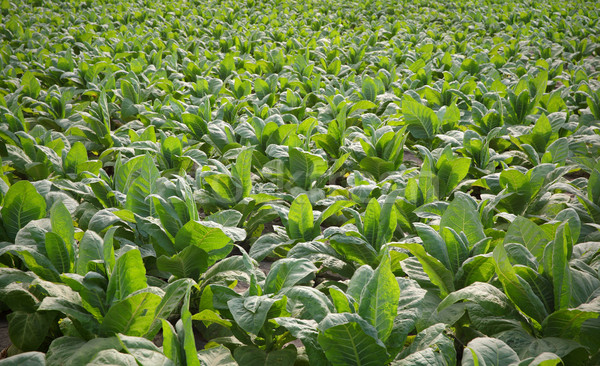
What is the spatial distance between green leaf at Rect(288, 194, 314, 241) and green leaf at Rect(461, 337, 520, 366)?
1096mm

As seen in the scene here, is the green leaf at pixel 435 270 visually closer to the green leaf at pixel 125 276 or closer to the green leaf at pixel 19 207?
the green leaf at pixel 125 276

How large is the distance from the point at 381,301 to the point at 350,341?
18 cm

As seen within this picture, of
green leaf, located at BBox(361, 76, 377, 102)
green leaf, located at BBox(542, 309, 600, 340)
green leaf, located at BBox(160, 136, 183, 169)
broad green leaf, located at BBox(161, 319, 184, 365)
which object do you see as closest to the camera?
broad green leaf, located at BBox(161, 319, 184, 365)

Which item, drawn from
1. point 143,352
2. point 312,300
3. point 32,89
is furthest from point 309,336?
point 32,89

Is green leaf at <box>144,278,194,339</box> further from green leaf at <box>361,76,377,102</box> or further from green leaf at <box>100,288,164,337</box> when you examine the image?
green leaf at <box>361,76,377,102</box>

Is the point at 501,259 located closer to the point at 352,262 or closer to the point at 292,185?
the point at 352,262

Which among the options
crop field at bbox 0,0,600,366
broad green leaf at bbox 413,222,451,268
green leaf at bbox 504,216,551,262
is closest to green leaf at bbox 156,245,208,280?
crop field at bbox 0,0,600,366

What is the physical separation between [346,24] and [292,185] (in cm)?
675

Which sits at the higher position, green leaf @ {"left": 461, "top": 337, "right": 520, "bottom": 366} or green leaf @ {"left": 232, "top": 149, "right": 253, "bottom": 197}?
green leaf @ {"left": 461, "top": 337, "right": 520, "bottom": 366}

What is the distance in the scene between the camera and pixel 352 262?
7.41 ft

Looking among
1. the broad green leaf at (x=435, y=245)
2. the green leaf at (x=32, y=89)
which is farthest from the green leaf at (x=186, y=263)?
the green leaf at (x=32, y=89)

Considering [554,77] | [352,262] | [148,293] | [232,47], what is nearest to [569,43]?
[554,77]

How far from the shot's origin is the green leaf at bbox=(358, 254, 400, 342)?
1.58 meters

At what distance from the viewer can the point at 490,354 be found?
4.48 feet
